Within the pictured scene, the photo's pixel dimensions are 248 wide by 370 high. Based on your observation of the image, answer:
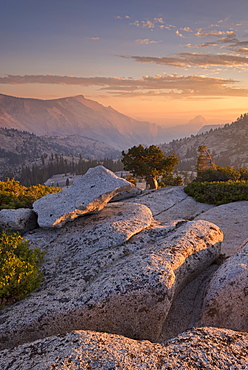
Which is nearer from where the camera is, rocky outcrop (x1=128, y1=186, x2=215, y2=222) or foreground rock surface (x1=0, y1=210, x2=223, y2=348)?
foreground rock surface (x1=0, y1=210, x2=223, y2=348)

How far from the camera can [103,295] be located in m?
7.21

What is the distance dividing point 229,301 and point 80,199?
8160mm

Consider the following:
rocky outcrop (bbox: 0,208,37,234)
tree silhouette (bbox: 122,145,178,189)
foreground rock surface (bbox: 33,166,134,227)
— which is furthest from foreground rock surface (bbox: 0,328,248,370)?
tree silhouette (bbox: 122,145,178,189)

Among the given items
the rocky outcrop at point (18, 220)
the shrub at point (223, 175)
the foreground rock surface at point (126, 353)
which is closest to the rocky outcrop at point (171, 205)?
the shrub at point (223, 175)

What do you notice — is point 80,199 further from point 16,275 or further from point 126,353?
point 126,353

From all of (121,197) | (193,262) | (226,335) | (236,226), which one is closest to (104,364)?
(226,335)

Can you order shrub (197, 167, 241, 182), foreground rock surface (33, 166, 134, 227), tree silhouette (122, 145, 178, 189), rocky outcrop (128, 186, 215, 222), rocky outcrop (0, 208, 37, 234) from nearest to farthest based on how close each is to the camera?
foreground rock surface (33, 166, 134, 227) → rocky outcrop (0, 208, 37, 234) → rocky outcrop (128, 186, 215, 222) → shrub (197, 167, 241, 182) → tree silhouette (122, 145, 178, 189)

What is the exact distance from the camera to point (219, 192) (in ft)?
81.4

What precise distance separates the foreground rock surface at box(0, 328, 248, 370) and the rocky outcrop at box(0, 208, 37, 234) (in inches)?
296

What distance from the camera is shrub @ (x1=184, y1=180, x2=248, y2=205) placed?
938 inches

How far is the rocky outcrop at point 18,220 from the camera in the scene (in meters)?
12.2

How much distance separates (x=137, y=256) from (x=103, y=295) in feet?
7.31

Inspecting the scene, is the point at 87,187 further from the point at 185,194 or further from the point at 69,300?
the point at 185,194

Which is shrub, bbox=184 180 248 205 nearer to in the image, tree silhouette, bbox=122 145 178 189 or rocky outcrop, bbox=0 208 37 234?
tree silhouette, bbox=122 145 178 189
